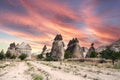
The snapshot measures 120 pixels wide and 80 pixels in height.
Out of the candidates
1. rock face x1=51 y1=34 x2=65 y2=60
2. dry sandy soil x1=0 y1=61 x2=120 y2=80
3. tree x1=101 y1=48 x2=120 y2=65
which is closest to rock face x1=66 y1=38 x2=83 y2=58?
rock face x1=51 y1=34 x2=65 y2=60

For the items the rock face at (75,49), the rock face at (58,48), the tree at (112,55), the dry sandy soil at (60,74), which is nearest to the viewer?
the dry sandy soil at (60,74)

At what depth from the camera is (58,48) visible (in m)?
151

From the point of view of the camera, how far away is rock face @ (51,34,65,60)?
485 ft

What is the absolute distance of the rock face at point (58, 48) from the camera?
485 feet

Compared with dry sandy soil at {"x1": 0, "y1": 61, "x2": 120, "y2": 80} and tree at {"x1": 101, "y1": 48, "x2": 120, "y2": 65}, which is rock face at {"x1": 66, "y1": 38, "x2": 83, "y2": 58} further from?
dry sandy soil at {"x1": 0, "y1": 61, "x2": 120, "y2": 80}

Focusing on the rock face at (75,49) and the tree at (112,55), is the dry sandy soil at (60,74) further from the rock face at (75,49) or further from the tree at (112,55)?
the rock face at (75,49)

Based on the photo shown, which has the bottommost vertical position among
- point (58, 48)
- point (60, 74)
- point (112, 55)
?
point (60, 74)

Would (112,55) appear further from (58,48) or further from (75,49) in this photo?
(75,49)

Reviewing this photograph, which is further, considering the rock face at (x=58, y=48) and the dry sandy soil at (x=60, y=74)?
the rock face at (x=58, y=48)

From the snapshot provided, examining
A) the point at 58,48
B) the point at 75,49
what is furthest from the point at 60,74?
the point at 75,49

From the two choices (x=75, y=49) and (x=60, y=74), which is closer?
(x=60, y=74)

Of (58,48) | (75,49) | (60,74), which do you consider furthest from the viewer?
(75,49)

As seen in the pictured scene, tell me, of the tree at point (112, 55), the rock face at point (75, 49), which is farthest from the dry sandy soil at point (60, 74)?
the rock face at point (75, 49)

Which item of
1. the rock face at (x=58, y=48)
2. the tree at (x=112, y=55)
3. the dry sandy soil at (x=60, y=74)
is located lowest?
the dry sandy soil at (x=60, y=74)
